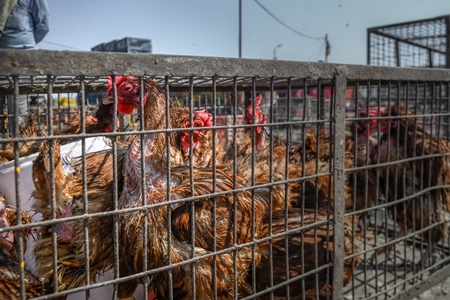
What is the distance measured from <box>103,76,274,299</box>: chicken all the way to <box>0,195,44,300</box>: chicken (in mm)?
430

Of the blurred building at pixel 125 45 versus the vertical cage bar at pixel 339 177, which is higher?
the blurred building at pixel 125 45

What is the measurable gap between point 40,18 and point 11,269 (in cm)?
323

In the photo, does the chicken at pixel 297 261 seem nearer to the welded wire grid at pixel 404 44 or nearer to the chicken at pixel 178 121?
the chicken at pixel 178 121

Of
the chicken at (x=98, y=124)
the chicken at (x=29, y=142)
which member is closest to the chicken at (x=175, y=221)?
the chicken at (x=29, y=142)

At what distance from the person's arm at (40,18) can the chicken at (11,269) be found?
2.86m

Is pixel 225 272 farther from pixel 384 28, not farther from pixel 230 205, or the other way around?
pixel 384 28

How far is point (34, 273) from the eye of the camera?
84.6 inches

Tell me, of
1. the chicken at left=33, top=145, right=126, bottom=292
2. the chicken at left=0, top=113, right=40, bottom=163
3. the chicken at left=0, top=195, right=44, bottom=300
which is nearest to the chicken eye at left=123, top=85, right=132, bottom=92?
the chicken at left=33, top=145, right=126, bottom=292

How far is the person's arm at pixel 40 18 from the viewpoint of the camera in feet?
13.9

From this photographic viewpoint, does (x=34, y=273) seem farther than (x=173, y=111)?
No

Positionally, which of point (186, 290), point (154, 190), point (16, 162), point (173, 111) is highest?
point (173, 111)

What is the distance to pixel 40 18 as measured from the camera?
4.32 meters

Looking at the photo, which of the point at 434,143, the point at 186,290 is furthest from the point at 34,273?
the point at 434,143

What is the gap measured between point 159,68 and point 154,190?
730 mm
